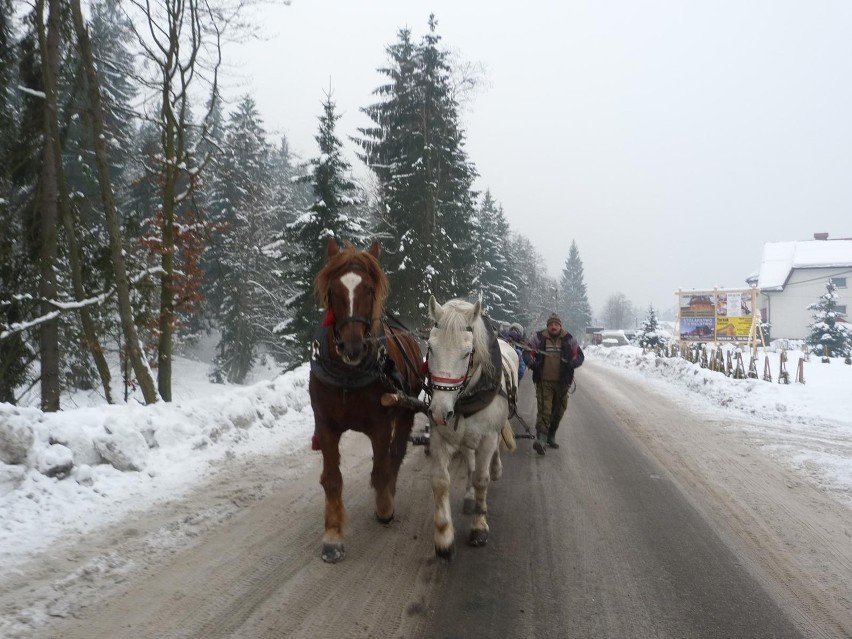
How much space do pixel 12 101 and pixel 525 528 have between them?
10.6 metres

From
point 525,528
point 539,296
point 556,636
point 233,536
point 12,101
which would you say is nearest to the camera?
point 556,636

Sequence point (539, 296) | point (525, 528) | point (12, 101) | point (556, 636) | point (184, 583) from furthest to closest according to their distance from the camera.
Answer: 1. point (539, 296)
2. point (12, 101)
3. point (525, 528)
4. point (184, 583)
5. point (556, 636)

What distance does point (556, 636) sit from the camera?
3020 mm

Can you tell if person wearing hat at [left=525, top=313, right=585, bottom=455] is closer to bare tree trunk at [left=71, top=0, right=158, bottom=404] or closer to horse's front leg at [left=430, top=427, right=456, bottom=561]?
horse's front leg at [left=430, top=427, right=456, bottom=561]

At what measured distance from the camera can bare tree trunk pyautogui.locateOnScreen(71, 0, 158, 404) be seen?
27.2 feet

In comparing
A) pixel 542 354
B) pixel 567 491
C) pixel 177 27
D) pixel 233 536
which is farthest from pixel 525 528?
pixel 177 27

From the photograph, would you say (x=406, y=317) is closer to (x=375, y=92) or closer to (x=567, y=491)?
(x=375, y=92)

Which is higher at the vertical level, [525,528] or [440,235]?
[440,235]

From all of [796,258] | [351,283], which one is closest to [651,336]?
[796,258]

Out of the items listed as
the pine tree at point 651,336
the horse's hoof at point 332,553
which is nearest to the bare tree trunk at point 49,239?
the horse's hoof at point 332,553

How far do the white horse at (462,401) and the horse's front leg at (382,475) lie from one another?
381 mm

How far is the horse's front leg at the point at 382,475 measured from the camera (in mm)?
4086

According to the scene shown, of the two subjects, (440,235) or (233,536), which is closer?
(233,536)

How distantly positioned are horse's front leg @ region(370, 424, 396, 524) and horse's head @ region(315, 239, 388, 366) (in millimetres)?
792
